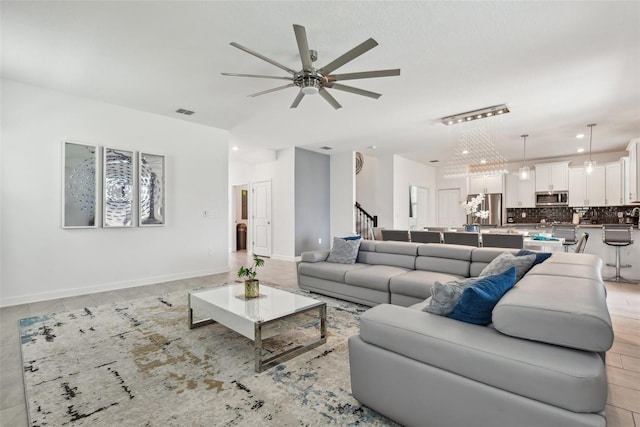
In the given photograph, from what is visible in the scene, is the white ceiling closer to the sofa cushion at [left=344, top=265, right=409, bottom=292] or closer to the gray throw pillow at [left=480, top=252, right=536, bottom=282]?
the gray throw pillow at [left=480, top=252, right=536, bottom=282]

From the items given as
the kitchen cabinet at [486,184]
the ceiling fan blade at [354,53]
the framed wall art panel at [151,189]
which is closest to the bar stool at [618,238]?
the kitchen cabinet at [486,184]

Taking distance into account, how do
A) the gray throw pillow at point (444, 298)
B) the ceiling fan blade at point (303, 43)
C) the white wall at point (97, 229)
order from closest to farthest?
the gray throw pillow at point (444, 298) < the ceiling fan blade at point (303, 43) < the white wall at point (97, 229)

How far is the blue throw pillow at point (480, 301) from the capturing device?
160cm

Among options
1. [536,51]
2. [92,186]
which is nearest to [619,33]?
[536,51]

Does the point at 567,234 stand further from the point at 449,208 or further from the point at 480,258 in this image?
the point at 449,208

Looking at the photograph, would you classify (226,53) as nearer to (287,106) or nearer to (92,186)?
(287,106)

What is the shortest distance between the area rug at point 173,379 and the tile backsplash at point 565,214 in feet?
25.7

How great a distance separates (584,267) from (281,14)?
297 centimetres

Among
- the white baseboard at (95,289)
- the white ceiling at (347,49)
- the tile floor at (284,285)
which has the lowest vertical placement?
the tile floor at (284,285)

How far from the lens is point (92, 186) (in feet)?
14.6

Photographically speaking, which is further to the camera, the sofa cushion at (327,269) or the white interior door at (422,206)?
the white interior door at (422,206)

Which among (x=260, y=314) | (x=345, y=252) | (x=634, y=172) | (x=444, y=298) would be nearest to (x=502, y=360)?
(x=444, y=298)

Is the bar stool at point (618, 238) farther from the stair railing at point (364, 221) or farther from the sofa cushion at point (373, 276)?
the stair railing at point (364, 221)

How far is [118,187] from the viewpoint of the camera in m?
4.70
